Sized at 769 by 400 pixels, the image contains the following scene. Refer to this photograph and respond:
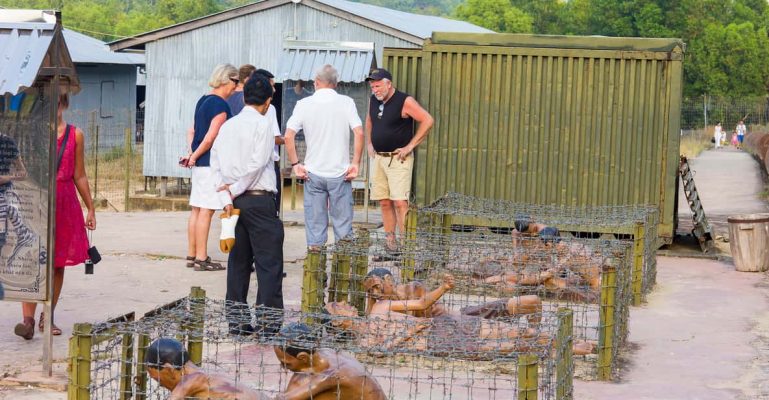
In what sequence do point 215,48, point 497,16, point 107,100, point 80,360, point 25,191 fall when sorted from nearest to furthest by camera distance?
1. point 80,360
2. point 25,191
3. point 215,48
4. point 107,100
5. point 497,16

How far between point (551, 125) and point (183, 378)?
33.8ft

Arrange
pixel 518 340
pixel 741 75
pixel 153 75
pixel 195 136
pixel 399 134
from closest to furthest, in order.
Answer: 1. pixel 518 340
2. pixel 195 136
3. pixel 399 134
4. pixel 153 75
5. pixel 741 75

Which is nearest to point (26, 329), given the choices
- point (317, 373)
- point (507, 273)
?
point (317, 373)

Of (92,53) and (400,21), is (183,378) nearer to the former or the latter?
(400,21)

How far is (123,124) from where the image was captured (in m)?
33.4

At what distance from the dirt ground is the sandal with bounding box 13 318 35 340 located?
0.07 metres

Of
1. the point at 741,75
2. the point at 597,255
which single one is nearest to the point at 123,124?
the point at 597,255

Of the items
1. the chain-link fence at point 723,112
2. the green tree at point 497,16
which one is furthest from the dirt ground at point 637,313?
the green tree at point 497,16

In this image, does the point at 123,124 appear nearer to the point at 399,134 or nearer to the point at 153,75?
the point at 153,75

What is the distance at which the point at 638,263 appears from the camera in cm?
1158

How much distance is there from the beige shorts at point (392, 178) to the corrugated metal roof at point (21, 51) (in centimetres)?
552

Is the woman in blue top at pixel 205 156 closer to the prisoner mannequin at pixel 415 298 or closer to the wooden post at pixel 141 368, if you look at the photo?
the prisoner mannequin at pixel 415 298

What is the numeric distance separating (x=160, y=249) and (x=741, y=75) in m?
54.9

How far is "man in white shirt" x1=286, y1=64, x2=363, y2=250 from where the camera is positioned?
10.4 meters
